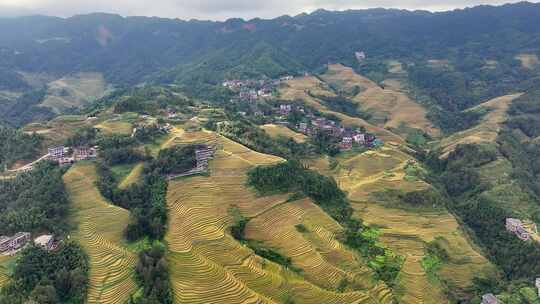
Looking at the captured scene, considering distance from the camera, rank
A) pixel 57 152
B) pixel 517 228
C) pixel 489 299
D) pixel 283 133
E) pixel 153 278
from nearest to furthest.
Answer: pixel 153 278 < pixel 489 299 < pixel 517 228 < pixel 57 152 < pixel 283 133

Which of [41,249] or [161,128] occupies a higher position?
[161,128]

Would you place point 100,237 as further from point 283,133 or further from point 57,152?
point 283,133

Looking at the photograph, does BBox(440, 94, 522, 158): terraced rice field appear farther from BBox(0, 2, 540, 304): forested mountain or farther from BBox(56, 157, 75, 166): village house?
BBox(56, 157, 75, 166): village house

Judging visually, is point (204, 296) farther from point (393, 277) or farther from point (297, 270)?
point (393, 277)

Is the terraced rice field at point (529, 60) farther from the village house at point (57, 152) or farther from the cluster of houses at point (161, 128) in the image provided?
the village house at point (57, 152)

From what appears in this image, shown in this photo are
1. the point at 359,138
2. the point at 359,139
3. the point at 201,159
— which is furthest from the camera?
the point at 359,138

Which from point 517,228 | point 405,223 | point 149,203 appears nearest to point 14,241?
point 149,203

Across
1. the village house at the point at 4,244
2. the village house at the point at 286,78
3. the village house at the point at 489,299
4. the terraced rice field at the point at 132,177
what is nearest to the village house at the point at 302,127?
the terraced rice field at the point at 132,177

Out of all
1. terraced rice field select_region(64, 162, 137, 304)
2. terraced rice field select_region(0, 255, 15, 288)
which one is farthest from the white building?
terraced rice field select_region(0, 255, 15, 288)
